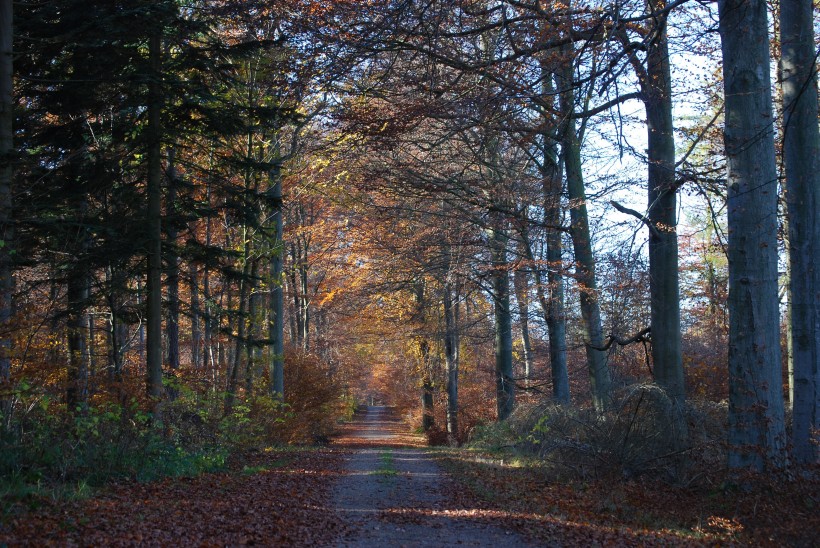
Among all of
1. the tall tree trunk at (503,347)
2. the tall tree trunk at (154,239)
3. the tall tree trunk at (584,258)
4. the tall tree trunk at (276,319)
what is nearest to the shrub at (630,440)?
the tall tree trunk at (584,258)

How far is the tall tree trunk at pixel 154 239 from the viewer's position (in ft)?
42.9

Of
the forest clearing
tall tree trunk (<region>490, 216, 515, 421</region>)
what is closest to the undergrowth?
the forest clearing

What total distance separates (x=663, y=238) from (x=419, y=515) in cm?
723

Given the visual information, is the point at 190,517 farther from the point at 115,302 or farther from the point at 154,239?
the point at 115,302

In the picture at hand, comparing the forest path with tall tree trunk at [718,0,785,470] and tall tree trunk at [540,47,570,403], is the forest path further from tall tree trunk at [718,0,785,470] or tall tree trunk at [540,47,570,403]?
tall tree trunk at [540,47,570,403]

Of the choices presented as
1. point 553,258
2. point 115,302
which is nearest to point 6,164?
point 115,302

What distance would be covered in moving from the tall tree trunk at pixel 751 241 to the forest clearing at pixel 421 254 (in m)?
0.04

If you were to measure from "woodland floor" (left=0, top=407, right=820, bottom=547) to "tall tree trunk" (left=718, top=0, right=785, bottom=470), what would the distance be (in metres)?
0.85

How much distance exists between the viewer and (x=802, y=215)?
34.3ft

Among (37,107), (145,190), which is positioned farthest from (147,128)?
(37,107)

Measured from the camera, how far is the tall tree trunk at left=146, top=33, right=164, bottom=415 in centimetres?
1307

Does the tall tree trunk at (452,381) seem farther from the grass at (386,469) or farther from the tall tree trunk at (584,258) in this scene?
the tall tree trunk at (584,258)

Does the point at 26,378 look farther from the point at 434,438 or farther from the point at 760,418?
the point at 434,438

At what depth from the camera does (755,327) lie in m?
9.13
